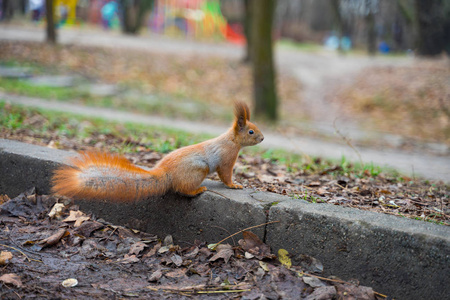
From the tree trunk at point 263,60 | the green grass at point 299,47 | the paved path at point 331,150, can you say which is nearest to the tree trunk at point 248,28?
the tree trunk at point 263,60

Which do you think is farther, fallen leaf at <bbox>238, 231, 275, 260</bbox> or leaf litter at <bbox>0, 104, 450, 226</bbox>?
leaf litter at <bbox>0, 104, 450, 226</bbox>

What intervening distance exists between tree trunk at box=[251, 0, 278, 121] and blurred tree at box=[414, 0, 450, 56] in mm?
12455

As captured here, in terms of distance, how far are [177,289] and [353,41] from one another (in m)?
34.0

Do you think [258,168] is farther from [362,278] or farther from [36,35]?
[36,35]

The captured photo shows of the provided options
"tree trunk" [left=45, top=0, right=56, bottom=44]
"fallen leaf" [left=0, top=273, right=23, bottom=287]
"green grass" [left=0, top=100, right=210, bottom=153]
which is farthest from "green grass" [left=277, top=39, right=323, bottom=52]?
"fallen leaf" [left=0, top=273, right=23, bottom=287]

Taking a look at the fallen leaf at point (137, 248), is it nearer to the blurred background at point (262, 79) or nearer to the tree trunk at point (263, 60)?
the blurred background at point (262, 79)

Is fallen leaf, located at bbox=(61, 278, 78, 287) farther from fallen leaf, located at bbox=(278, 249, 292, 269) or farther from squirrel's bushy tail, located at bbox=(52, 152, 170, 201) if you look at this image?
fallen leaf, located at bbox=(278, 249, 292, 269)

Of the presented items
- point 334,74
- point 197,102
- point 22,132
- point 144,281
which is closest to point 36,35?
point 197,102

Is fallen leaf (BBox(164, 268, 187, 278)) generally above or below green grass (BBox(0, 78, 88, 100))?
below

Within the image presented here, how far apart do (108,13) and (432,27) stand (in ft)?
68.7

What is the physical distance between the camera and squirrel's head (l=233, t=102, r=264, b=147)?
317 centimetres

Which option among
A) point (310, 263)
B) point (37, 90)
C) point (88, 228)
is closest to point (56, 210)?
point (88, 228)

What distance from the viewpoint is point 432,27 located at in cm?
2009

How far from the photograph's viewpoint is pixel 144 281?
106 inches
